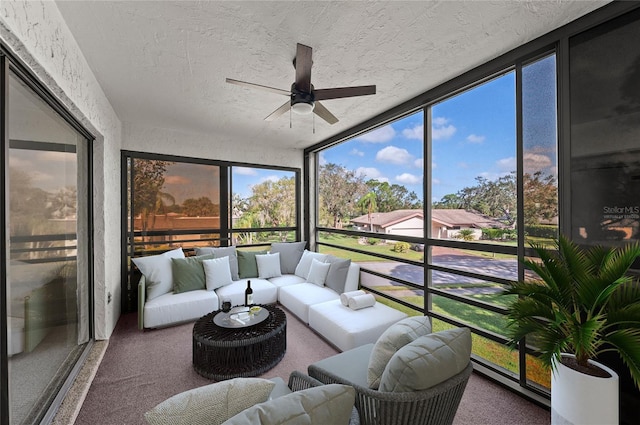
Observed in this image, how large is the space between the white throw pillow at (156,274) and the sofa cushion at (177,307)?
9cm

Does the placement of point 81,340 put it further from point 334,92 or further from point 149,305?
point 334,92

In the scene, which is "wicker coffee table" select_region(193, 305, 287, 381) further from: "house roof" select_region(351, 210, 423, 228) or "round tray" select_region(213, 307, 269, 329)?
"house roof" select_region(351, 210, 423, 228)

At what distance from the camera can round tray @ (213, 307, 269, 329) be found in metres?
2.59

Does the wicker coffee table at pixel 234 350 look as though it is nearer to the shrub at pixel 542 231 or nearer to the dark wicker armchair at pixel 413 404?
the dark wicker armchair at pixel 413 404

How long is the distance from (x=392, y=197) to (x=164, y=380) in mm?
3219

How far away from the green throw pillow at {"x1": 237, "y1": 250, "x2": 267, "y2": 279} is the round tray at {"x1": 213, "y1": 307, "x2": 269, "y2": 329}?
5.07 ft

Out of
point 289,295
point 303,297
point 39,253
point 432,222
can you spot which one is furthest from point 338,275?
point 39,253

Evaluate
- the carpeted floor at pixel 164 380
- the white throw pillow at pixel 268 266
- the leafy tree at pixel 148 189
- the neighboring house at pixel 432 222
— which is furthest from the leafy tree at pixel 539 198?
the leafy tree at pixel 148 189

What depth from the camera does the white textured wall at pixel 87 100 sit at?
141 centimetres

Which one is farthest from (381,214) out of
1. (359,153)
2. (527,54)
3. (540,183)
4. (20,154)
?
(20,154)

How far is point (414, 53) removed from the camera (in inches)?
88.5

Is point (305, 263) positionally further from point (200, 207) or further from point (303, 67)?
point (303, 67)

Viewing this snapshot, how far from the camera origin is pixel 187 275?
3.76 metres

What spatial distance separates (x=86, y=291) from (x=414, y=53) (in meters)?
3.90
